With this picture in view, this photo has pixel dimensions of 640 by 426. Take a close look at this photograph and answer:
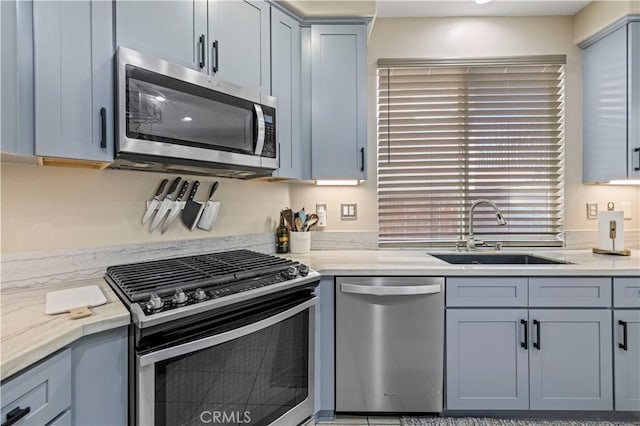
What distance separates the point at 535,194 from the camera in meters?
2.51

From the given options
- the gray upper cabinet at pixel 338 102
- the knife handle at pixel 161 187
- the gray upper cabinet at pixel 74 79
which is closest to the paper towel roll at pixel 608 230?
the gray upper cabinet at pixel 338 102

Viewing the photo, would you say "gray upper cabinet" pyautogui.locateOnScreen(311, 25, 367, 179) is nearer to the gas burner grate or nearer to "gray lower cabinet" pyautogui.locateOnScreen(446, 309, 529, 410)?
the gas burner grate

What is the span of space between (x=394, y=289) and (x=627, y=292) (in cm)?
126

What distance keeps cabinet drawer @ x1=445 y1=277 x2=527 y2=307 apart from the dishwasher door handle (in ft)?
0.33

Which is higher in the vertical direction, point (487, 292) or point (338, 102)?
point (338, 102)

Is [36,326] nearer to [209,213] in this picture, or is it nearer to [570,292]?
[209,213]

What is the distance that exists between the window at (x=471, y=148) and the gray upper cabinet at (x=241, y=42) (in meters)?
1.02

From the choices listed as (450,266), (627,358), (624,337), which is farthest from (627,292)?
(450,266)

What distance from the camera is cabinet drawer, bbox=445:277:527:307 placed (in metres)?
1.80

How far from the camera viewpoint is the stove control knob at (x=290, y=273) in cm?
149

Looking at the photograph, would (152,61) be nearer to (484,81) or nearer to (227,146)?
(227,146)

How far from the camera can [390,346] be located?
1.80 m

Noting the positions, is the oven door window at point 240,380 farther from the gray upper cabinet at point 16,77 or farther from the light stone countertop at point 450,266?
the gray upper cabinet at point 16,77

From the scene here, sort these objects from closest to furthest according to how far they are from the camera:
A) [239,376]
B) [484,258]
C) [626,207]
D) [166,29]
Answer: [239,376] → [166,29] → [484,258] → [626,207]
